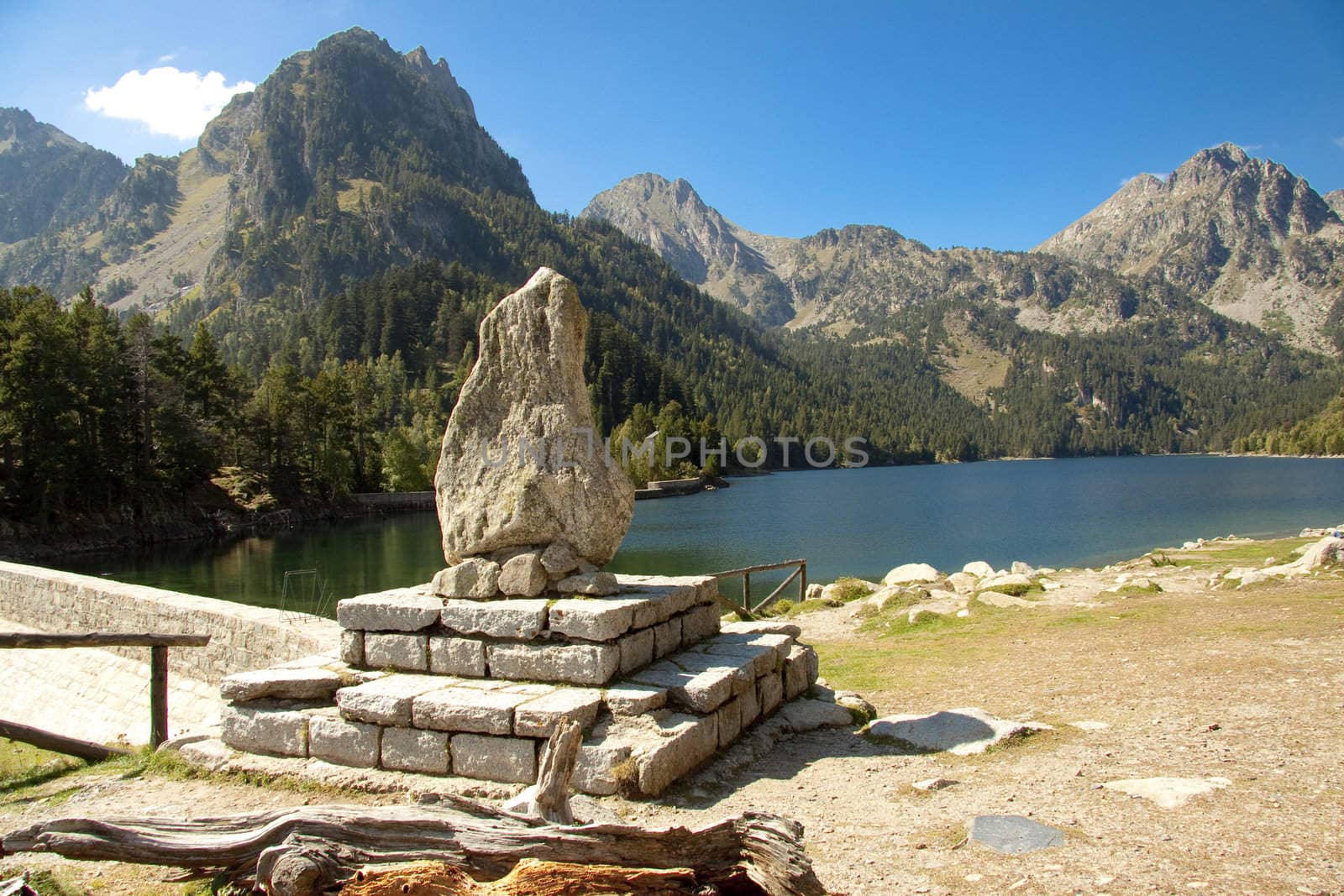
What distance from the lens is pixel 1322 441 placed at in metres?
149

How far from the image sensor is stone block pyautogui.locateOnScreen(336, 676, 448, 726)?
22.6ft

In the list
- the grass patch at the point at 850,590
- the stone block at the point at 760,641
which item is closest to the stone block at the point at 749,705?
the stone block at the point at 760,641

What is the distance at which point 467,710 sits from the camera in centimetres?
658

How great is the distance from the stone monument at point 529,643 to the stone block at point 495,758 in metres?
0.02

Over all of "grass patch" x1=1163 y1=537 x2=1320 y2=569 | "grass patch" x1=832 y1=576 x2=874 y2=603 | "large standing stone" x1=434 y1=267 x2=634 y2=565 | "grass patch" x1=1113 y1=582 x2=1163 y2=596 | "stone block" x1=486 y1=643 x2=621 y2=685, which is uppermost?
"large standing stone" x1=434 y1=267 x2=634 y2=565

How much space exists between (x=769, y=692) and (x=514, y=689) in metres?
2.87

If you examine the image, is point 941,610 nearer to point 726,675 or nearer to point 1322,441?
point 726,675

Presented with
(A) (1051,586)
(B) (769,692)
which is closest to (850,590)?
(A) (1051,586)

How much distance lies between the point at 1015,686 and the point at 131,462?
186 feet

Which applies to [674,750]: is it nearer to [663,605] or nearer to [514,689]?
[514,689]

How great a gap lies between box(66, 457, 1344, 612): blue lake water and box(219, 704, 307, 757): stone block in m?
21.9

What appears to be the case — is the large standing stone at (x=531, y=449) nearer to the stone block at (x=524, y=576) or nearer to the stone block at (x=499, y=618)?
the stone block at (x=524, y=576)

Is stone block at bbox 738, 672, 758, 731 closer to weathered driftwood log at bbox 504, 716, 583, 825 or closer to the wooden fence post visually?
weathered driftwood log at bbox 504, 716, 583, 825

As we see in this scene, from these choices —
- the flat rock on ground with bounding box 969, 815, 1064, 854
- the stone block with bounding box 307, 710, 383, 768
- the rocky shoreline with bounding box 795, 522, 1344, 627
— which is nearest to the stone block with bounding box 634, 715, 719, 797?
the flat rock on ground with bounding box 969, 815, 1064, 854
